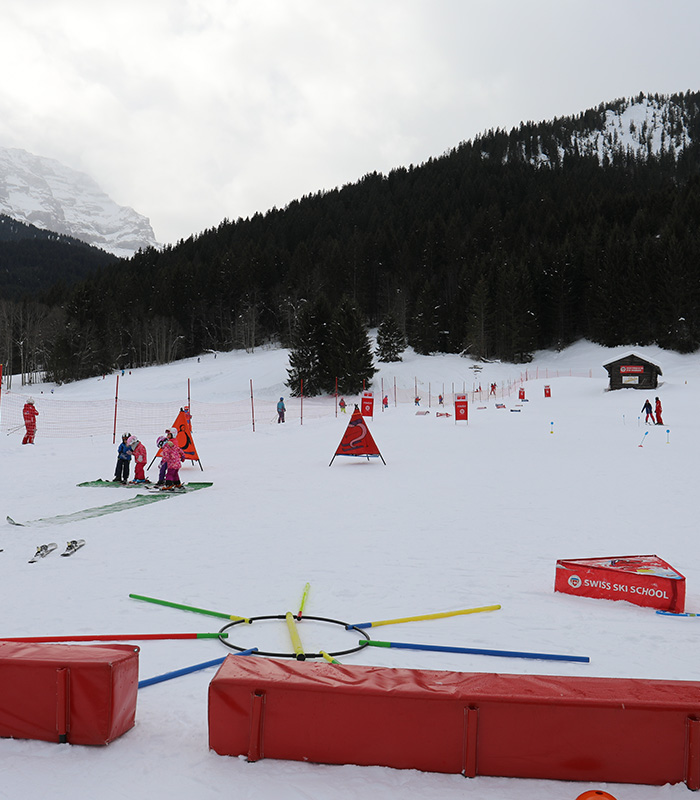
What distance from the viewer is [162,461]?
12805mm

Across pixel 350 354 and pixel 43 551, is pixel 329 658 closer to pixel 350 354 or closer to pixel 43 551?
pixel 43 551

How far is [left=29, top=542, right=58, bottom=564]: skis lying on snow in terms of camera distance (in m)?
6.93

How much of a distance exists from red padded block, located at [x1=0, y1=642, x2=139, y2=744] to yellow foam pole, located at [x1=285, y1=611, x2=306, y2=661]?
1306mm

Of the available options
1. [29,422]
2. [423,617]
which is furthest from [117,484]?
[423,617]

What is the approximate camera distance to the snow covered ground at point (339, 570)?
2.91 m

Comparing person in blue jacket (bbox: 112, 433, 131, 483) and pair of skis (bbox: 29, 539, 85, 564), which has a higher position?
person in blue jacket (bbox: 112, 433, 131, 483)

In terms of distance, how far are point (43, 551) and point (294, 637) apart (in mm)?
4322

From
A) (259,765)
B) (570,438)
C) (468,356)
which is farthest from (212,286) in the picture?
(259,765)

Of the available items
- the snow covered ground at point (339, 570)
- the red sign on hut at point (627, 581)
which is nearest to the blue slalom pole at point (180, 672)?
the snow covered ground at point (339, 570)

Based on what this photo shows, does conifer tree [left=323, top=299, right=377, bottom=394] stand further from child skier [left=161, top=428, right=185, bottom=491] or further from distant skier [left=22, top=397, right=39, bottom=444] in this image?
child skier [left=161, top=428, right=185, bottom=491]

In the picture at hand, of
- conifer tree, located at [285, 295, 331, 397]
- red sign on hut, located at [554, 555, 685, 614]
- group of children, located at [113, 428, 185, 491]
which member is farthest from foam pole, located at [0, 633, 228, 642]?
conifer tree, located at [285, 295, 331, 397]

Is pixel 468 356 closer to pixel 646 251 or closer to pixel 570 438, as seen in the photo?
pixel 646 251

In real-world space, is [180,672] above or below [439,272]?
below

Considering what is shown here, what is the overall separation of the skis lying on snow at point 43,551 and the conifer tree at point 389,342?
53779 millimetres
